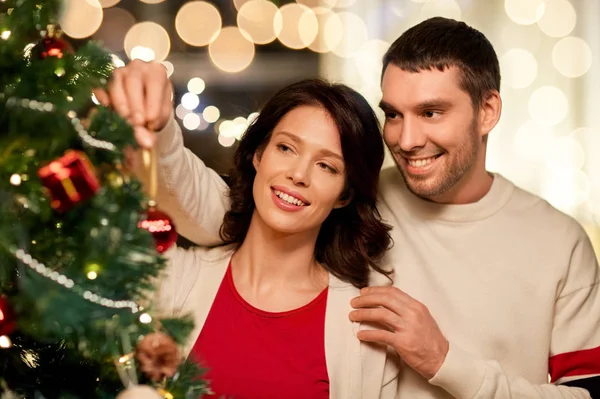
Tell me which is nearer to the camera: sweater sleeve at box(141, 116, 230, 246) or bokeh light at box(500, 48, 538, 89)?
sweater sleeve at box(141, 116, 230, 246)

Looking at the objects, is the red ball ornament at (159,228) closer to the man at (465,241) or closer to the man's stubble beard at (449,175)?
the man at (465,241)

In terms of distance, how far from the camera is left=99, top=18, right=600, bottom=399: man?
1621mm

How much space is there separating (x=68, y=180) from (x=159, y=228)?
0.21 meters

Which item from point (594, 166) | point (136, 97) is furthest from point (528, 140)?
point (136, 97)

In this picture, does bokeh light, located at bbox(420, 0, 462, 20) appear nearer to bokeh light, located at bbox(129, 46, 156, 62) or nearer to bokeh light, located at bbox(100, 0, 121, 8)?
bokeh light, located at bbox(129, 46, 156, 62)

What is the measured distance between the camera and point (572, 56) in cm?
301

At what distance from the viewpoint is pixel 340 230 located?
1.72 m

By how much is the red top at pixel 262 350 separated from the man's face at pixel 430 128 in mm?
386

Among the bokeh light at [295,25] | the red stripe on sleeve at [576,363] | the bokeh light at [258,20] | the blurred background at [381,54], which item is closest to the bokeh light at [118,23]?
the blurred background at [381,54]

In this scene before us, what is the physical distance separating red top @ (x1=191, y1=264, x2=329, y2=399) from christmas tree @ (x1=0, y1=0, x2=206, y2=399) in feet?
1.60

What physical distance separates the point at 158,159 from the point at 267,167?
8.9 inches

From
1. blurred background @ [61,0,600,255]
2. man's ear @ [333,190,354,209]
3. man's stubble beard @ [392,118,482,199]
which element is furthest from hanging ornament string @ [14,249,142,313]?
blurred background @ [61,0,600,255]

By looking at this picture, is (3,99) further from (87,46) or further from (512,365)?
(512,365)

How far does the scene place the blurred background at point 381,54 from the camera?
3.00m
